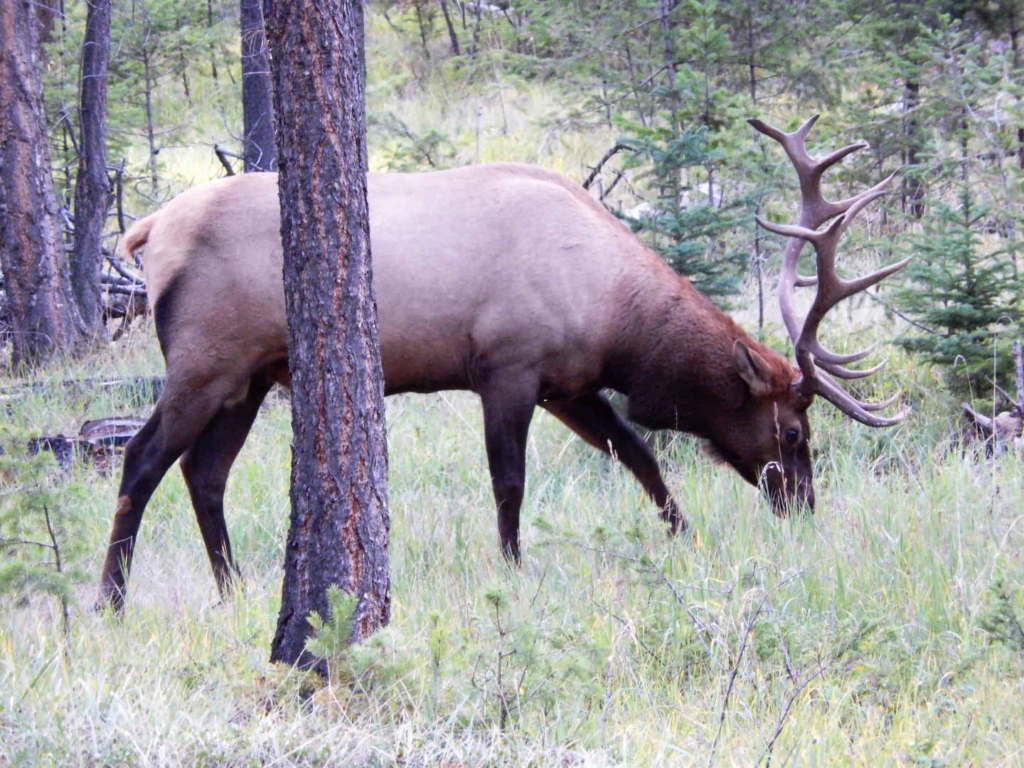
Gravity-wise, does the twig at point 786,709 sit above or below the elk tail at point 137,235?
below

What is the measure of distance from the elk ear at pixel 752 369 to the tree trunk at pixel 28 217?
A: 575cm

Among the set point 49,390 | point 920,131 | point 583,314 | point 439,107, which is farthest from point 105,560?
point 439,107

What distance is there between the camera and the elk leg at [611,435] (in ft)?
20.6

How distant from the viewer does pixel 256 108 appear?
10.6 m

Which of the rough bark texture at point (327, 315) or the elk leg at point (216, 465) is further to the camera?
the elk leg at point (216, 465)

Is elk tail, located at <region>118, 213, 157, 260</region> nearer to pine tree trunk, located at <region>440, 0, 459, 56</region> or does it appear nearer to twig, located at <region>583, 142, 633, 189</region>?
twig, located at <region>583, 142, 633, 189</region>

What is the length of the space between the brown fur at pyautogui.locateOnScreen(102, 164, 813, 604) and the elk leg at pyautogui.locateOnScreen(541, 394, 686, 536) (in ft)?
0.04

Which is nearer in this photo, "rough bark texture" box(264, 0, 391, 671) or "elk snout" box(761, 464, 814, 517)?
"rough bark texture" box(264, 0, 391, 671)

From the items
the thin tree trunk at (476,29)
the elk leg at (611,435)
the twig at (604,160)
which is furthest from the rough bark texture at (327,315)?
the thin tree trunk at (476,29)

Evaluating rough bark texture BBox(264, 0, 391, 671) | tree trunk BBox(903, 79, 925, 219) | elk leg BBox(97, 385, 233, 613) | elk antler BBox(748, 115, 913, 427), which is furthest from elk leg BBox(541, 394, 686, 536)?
tree trunk BBox(903, 79, 925, 219)

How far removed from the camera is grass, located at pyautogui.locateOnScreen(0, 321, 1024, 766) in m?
3.30

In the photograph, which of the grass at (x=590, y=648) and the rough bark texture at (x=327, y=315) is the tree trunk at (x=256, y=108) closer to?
the grass at (x=590, y=648)

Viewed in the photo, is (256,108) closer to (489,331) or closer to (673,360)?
(489,331)

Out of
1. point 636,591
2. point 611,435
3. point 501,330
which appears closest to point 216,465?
point 501,330
